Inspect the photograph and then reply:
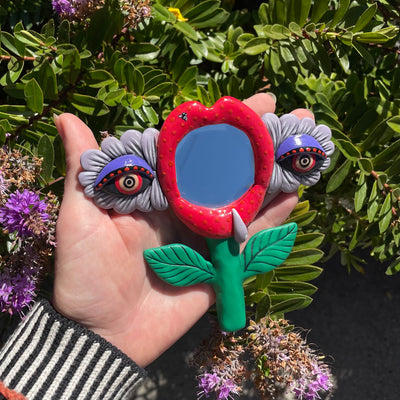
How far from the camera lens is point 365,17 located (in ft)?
3.66

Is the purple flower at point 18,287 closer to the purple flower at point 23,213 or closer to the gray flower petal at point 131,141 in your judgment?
the purple flower at point 23,213

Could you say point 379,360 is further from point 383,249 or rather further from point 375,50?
point 375,50

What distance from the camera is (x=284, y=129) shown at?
1.09 metres

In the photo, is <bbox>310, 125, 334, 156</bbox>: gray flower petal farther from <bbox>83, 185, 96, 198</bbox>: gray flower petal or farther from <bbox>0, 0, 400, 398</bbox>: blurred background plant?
<bbox>83, 185, 96, 198</bbox>: gray flower petal

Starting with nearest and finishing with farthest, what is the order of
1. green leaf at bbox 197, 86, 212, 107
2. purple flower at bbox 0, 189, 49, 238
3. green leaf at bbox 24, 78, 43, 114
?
purple flower at bbox 0, 189, 49, 238 → green leaf at bbox 24, 78, 43, 114 → green leaf at bbox 197, 86, 212, 107

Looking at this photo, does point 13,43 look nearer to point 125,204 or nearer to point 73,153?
point 73,153

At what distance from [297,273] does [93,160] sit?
661 mm

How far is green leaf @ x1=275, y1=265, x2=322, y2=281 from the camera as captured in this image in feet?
4.21

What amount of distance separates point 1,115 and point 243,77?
77 centimetres

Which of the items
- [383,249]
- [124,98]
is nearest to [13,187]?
[124,98]

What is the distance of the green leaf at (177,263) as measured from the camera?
3.58 ft

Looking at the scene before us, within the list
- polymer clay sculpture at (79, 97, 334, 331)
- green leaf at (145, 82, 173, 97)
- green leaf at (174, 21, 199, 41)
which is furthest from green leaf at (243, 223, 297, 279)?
green leaf at (174, 21, 199, 41)

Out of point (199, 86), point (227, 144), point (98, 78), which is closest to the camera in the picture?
point (227, 144)

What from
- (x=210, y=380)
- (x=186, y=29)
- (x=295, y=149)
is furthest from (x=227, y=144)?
(x=210, y=380)
